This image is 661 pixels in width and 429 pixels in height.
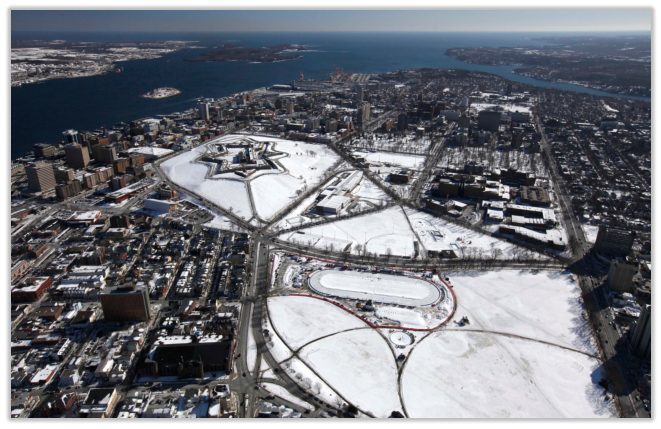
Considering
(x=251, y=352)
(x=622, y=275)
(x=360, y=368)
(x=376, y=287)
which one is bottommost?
(x=360, y=368)

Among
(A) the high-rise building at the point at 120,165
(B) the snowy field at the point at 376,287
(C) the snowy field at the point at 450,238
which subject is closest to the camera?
(B) the snowy field at the point at 376,287

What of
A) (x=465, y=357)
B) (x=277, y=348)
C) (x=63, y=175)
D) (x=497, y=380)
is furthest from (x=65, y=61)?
(x=497, y=380)

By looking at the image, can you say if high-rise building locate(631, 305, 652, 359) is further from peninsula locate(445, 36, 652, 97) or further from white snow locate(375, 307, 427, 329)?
peninsula locate(445, 36, 652, 97)

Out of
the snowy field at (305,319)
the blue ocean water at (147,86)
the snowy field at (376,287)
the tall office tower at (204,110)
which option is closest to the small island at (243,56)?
the blue ocean water at (147,86)

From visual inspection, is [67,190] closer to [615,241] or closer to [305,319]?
[305,319]

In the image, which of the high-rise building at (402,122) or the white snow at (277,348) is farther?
the high-rise building at (402,122)

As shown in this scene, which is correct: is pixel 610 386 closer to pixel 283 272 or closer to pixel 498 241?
pixel 498 241

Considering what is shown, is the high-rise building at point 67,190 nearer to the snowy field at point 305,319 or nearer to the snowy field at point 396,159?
the snowy field at point 305,319
